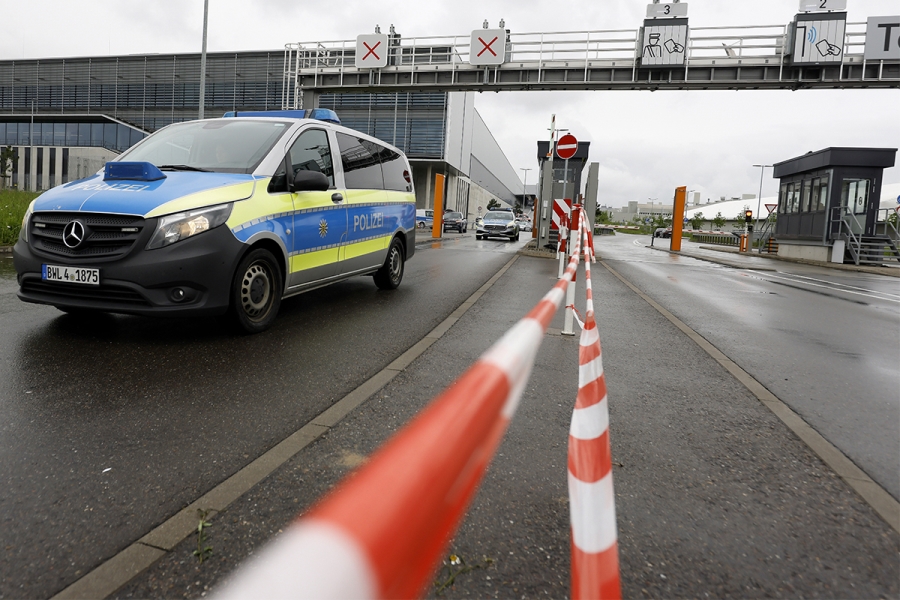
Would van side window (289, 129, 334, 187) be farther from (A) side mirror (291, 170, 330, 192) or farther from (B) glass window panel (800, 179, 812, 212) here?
(B) glass window panel (800, 179, 812, 212)

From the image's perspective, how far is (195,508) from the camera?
261cm

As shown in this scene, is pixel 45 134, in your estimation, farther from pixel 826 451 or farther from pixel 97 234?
pixel 826 451

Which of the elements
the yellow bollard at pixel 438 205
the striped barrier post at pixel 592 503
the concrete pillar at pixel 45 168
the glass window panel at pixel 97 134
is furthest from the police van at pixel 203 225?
the concrete pillar at pixel 45 168

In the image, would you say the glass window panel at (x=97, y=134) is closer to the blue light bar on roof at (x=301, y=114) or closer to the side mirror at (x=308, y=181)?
the blue light bar on roof at (x=301, y=114)

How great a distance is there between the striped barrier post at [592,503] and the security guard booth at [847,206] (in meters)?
28.0

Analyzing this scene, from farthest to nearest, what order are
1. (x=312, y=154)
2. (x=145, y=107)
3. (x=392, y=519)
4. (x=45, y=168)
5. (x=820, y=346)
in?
1. (x=45, y=168)
2. (x=145, y=107)
3. (x=820, y=346)
4. (x=312, y=154)
5. (x=392, y=519)

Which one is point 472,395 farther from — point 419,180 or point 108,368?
point 419,180

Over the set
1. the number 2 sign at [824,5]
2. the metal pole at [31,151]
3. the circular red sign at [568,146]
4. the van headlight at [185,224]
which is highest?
the number 2 sign at [824,5]

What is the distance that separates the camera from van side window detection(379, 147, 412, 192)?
341 inches

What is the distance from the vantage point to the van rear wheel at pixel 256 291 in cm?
555

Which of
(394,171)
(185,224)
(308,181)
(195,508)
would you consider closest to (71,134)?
(394,171)

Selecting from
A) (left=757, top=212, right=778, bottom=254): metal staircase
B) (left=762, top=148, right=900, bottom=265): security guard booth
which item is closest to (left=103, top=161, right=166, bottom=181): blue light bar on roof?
(left=762, top=148, right=900, bottom=265): security guard booth

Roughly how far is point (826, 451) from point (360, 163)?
5698 millimetres

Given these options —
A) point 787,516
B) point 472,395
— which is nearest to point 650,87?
point 787,516
